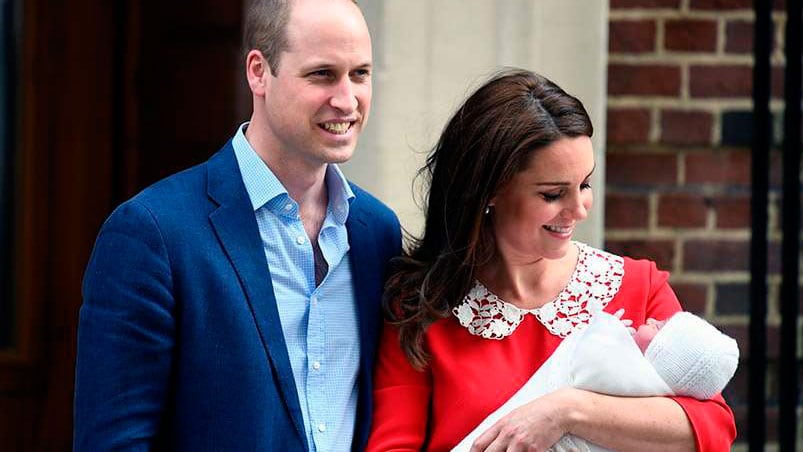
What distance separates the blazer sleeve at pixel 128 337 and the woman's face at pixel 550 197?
0.66 m

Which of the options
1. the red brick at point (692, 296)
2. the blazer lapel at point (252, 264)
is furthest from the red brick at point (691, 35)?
the blazer lapel at point (252, 264)

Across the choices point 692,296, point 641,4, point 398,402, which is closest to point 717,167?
point 692,296

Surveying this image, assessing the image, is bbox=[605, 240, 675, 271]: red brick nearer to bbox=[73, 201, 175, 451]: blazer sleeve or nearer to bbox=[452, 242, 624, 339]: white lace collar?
bbox=[452, 242, 624, 339]: white lace collar

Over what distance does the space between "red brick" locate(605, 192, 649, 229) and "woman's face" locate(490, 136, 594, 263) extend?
1.11m

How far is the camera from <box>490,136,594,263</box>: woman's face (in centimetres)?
256

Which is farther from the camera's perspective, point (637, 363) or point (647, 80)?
point (647, 80)

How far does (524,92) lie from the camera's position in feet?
8.71

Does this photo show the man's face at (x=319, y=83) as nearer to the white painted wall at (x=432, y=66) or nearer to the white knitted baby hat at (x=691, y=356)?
the white knitted baby hat at (x=691, y=356)

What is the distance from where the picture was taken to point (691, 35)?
374 centimetres

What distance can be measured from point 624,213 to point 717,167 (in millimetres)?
289

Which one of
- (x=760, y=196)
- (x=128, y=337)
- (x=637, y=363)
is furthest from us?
(x=760, y=196)

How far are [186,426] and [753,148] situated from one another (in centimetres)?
173

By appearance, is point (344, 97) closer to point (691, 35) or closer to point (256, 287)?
point (256, 287)

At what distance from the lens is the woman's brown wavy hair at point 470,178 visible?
8.50 feet
